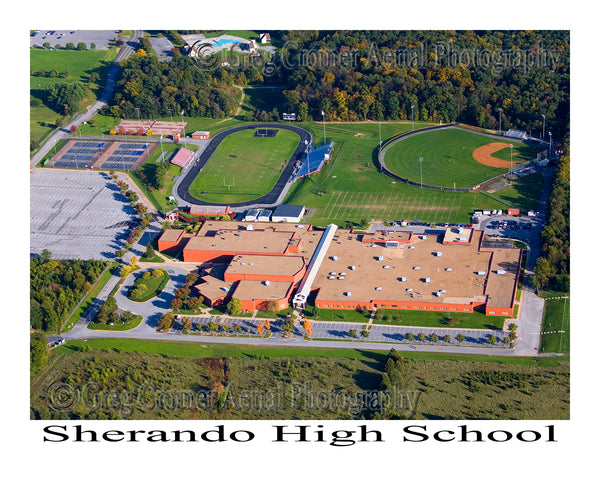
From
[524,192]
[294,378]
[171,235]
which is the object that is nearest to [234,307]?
[294,378]

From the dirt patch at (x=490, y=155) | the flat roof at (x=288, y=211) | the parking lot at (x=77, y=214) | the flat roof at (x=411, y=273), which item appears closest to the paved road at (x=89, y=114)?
the parking lot at (x=77, y=214)

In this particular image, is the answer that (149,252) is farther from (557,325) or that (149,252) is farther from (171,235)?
(557,325)

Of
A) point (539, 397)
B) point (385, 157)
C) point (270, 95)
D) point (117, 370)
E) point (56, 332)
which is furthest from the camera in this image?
point (270, 95)

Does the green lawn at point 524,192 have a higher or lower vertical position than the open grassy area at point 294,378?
higher

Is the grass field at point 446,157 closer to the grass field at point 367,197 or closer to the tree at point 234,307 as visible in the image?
the grass field at point 367,197

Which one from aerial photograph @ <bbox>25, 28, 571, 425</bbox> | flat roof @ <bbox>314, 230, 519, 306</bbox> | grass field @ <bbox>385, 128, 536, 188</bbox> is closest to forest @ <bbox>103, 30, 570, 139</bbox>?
aerial photograph @ <bbox>25, 28, 571, 425</bbox>

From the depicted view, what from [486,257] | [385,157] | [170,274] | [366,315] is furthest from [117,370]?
[385,157]

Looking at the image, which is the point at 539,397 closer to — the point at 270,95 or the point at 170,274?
the point at 170,274
